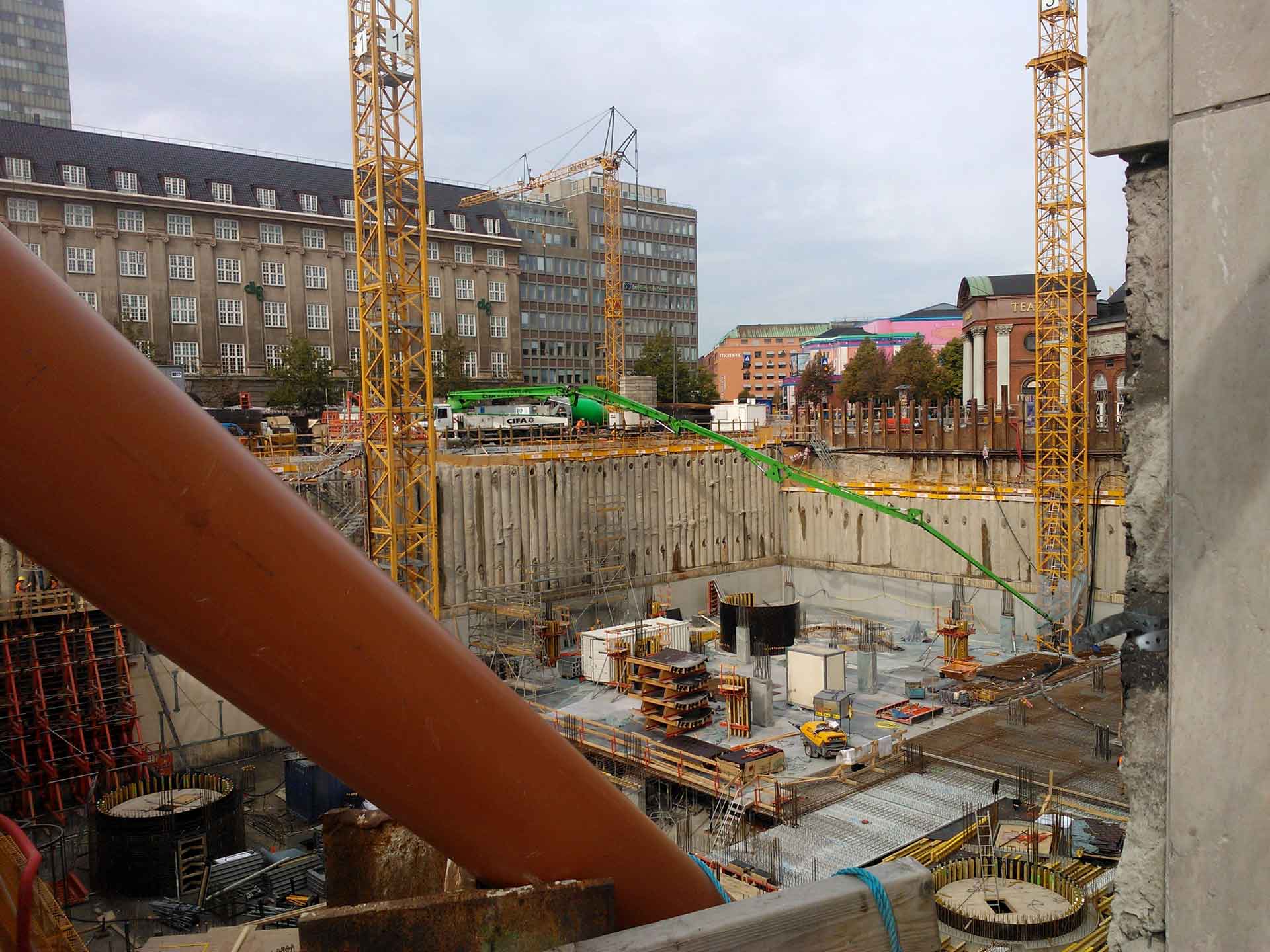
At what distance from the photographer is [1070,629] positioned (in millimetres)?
31781

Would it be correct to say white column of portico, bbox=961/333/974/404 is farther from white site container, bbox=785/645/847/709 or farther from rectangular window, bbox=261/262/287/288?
rectangular window, bbox=261/262/287/288

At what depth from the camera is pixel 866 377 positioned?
82875 mm

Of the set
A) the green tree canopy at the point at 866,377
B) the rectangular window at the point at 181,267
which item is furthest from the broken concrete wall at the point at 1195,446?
the green tree canopy at the point at 866,377

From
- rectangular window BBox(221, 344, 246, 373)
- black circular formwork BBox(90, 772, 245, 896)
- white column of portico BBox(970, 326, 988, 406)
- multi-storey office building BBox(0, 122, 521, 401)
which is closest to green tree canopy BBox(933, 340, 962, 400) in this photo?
white column of portico BBox(970, 326, 988, 406)

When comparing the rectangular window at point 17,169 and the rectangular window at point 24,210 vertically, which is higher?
the rectangular window at point 17,169

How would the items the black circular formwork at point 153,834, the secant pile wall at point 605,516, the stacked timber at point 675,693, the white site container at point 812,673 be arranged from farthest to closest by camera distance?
the secant pile wall at point 605,516 → the white site container at point 812,673 → the stacked timber at point 675,693 → the black circular formwork at point 153,834

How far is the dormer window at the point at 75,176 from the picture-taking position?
2174 inches

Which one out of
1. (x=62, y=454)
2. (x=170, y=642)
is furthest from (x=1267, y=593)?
(x=62, y=454)

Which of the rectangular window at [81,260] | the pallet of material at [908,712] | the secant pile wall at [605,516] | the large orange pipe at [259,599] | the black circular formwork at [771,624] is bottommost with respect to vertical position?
the pallet of material at [908,712]

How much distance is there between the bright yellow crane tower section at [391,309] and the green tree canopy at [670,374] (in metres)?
41.8

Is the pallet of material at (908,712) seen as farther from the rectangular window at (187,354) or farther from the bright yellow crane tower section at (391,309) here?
the rectangular window at (187,354)

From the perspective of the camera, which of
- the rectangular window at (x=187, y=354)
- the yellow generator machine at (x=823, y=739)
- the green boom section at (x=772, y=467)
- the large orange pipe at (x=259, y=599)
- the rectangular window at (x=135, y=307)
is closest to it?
the large orange pipe at (x=259, y=599)

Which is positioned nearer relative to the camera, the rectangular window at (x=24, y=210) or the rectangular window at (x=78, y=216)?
the rectangular window at (x=24, y=210)

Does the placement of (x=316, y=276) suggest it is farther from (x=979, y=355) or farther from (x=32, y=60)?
(x=32, y=60)
